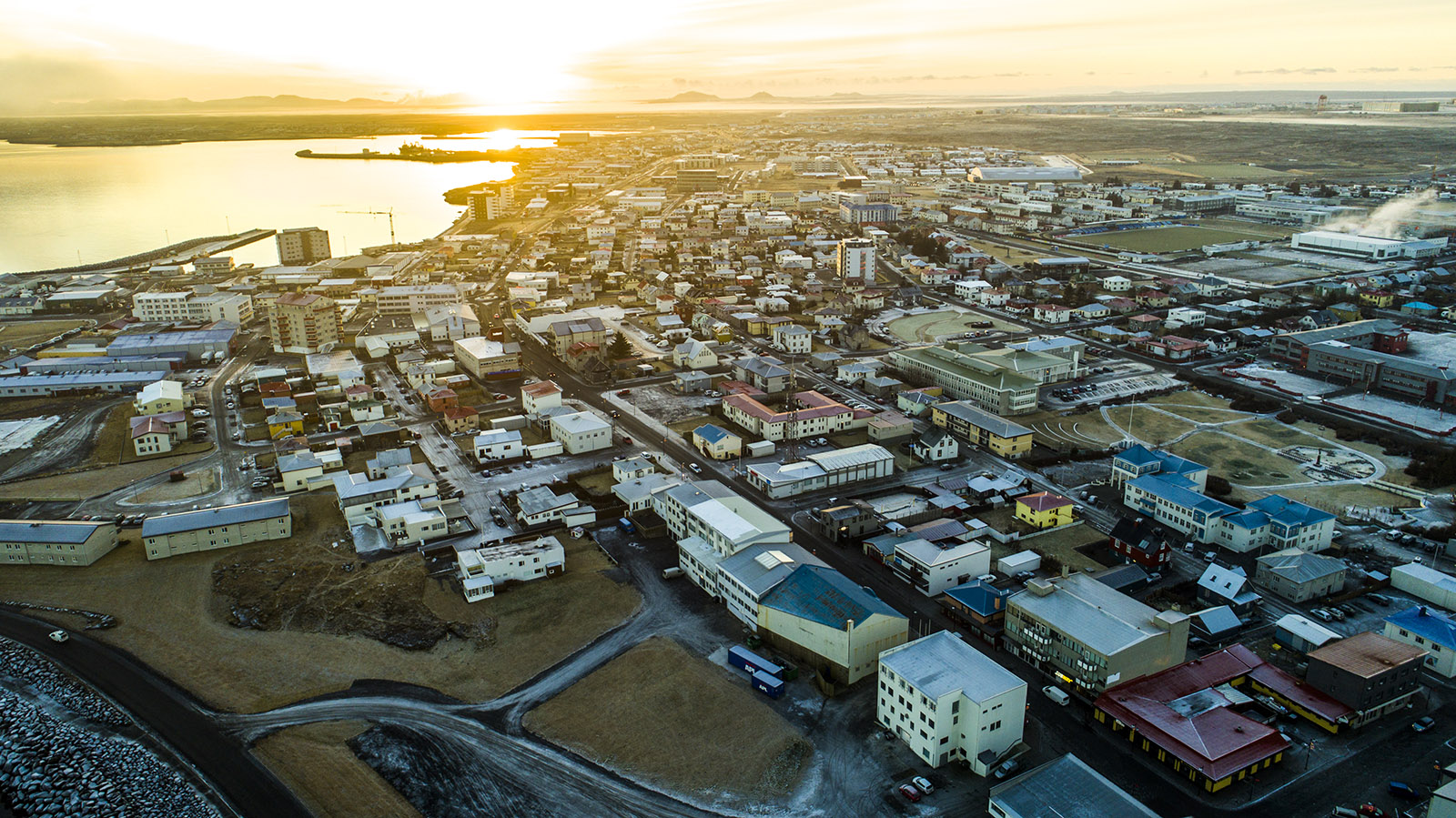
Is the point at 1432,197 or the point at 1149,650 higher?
the point at 1432,197

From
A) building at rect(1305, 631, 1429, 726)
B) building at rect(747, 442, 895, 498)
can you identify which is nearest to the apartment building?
building at rect(747, 442, 895, 498)

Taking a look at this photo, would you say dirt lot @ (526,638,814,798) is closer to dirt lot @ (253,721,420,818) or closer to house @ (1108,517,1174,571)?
dirt lot @ (253,721,420,818)

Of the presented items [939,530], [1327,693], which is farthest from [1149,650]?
[939,530]

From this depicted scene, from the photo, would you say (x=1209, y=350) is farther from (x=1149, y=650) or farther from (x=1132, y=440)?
(x=1149, y=650)

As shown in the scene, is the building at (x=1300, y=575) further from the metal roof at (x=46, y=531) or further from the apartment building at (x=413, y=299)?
the apartment building at (x=413, y=299)

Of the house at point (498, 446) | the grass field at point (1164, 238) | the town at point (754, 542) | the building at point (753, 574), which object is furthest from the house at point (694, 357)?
the grass field at point (1164, 238)
